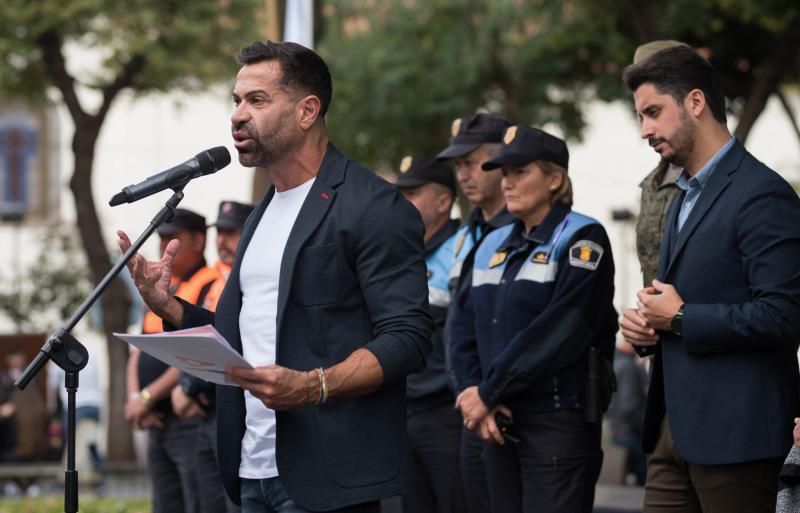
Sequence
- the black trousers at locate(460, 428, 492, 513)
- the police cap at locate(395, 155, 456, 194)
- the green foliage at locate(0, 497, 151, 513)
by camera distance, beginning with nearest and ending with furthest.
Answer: the black trousers at locate(460, 428, 492, 513) < the police cap at locate(395, 155, 456, 194) < the green foliage at locate(0, 497, 151, 513)

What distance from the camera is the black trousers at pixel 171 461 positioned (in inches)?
332

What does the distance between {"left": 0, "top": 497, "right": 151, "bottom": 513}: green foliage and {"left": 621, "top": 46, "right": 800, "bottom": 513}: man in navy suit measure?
8.17 m

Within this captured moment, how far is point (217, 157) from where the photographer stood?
4.83 meters

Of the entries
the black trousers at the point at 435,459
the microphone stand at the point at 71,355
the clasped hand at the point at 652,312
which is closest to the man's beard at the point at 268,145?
the microphone stand at the point at 71,355

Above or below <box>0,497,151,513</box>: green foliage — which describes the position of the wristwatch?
above

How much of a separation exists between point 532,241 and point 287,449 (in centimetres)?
214

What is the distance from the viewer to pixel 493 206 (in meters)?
7.32

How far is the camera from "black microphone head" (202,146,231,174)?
4.79m

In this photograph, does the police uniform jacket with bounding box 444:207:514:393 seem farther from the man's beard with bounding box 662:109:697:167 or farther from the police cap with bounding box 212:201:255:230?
the man's beard with bounding box 662:109:697:167

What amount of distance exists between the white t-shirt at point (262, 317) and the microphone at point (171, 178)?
0.98ft

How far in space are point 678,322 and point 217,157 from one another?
1.64 meters

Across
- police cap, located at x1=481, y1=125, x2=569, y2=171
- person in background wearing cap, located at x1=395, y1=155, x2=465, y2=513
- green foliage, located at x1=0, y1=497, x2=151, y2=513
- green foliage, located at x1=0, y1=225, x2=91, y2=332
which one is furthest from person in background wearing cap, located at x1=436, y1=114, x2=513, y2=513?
green foliage, located at x1=0, y1=225, x2=91, y2=332

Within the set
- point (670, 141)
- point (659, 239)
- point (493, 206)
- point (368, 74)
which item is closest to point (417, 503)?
point (493, 206)

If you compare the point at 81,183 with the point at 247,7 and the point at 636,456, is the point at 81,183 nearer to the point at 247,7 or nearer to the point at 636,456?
the point at 247,7
